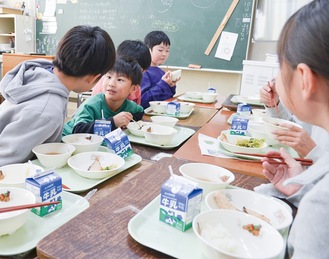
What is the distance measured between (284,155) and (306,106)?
0.37 metres

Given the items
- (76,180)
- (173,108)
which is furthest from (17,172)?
(173,108)

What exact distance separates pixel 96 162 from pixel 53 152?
0.19 meters

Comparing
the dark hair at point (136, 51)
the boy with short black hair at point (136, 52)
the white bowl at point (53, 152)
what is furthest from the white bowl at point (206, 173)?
the dark hair at point (136, 51)

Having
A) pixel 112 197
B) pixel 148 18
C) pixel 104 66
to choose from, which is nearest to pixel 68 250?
pixel 112 197

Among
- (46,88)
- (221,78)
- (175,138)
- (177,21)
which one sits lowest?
(175,138)

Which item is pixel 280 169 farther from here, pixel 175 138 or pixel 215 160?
pixel 175 138

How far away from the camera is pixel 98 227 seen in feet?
2.28

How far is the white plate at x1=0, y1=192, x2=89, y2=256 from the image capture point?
65 centimetres

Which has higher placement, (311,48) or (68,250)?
(311,48)

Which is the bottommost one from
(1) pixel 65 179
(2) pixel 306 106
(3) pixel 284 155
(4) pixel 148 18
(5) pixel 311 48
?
(1) pixel 65 179

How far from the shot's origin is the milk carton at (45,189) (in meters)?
0.76

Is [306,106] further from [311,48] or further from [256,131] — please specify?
[256,131]

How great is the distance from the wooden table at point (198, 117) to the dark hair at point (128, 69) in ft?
0.90

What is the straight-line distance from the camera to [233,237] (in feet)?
2.21
